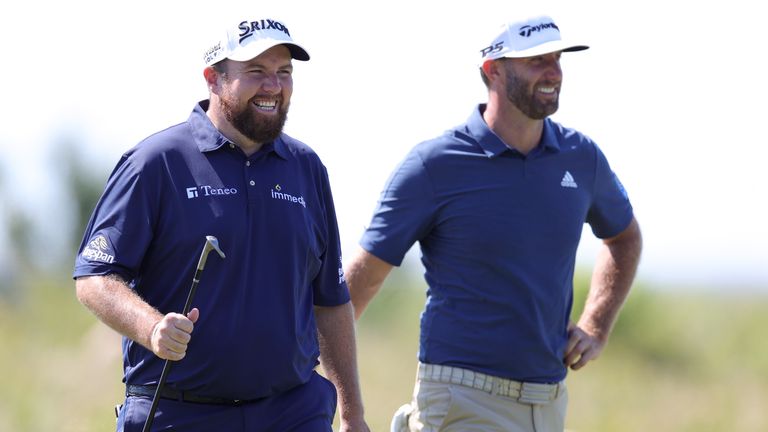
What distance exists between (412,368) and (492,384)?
13.1 meters


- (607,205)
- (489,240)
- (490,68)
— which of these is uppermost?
(490,68)

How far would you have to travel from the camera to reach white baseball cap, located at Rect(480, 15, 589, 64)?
686 centimetres

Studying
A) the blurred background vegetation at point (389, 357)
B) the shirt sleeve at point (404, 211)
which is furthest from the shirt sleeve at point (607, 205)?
the blurred background vegetation at point (389, 357)

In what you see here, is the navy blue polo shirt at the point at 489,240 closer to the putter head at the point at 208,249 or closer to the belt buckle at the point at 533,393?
the belt buckle at the point at 533,393

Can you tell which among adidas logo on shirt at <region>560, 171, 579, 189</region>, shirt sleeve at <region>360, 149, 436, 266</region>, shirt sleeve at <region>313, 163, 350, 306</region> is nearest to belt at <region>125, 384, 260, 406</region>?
shirt sleeve at <region>313, 163, 350, 306</region>

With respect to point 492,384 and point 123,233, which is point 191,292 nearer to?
point 123,233

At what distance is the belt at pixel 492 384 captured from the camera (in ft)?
21.6

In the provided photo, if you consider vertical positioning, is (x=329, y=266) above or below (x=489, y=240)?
above

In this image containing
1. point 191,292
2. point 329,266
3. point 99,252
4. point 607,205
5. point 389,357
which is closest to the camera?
point 191,292

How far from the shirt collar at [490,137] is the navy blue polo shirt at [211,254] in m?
1.47

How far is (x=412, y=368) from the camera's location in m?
19.6

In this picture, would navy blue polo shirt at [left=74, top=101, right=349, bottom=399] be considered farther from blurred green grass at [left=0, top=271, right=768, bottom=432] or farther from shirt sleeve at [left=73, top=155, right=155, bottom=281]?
blurred green grass at [left=0, top=271, right=768, bottom=432]

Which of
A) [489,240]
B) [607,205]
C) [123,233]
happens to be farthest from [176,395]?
[607,205]

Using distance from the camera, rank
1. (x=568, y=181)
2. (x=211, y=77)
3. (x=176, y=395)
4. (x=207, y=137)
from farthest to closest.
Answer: (x=568, y=181), (x=211, y=77), (x=207, y=137), (x=176, y=395)
